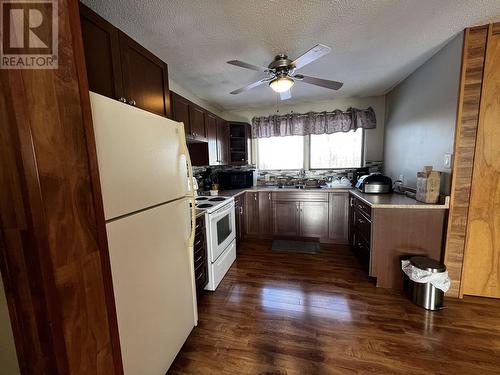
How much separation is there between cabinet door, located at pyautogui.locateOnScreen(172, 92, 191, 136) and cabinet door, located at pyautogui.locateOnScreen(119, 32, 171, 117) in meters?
0.32

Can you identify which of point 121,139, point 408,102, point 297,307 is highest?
point 408,102

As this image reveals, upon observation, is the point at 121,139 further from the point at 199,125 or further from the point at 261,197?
the point at 261,197

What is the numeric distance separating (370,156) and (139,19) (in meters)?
3.55

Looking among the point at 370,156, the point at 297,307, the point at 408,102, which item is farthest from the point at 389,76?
the point at 297,307

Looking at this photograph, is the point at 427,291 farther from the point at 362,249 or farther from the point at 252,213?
the point at 252,213

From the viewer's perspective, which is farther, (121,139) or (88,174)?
(121,139)

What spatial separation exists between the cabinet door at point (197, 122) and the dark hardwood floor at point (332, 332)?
1.79 m

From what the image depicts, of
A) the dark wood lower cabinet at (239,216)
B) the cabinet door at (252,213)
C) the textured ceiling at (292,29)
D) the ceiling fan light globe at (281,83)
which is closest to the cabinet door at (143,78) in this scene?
the textured ceiling at (292,29)

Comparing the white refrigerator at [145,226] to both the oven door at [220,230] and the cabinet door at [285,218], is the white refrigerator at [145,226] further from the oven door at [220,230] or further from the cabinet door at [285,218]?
the cabinet door at [285,218]

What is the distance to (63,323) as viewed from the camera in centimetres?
70

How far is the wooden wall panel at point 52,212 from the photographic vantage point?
62 centimetres

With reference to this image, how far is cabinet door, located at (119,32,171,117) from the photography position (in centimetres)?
138

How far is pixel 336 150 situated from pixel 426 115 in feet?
5.14

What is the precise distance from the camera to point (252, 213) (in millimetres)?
3619
